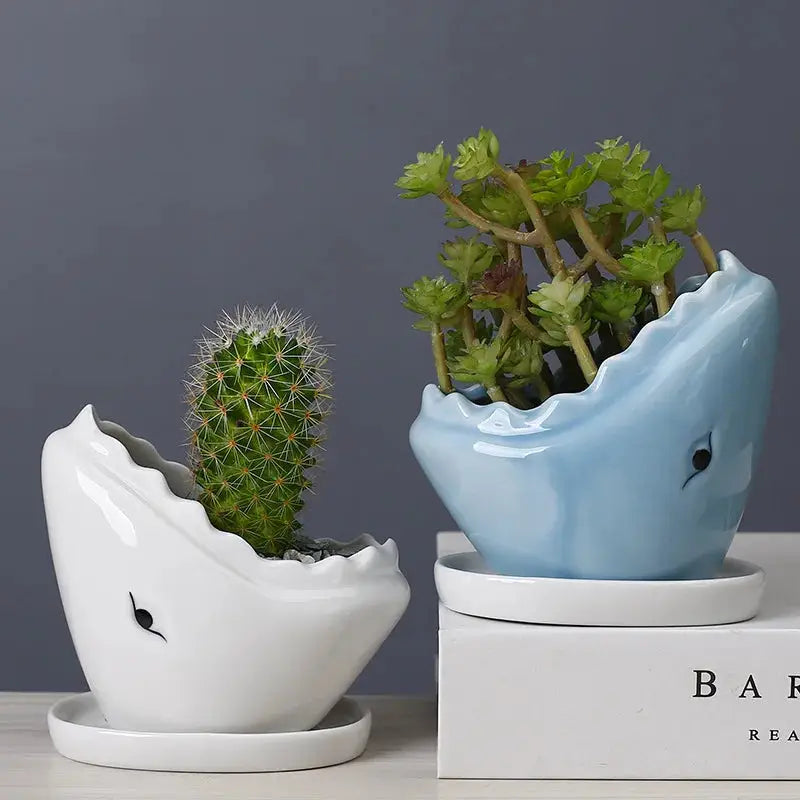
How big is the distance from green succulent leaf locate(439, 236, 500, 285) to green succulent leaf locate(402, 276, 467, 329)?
0.04ft

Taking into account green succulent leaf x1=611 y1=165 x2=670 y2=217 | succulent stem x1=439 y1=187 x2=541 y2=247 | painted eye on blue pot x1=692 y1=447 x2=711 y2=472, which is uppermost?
green succulent leaf x1=611 y1=165 x2=670 y2=217

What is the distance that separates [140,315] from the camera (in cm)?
230

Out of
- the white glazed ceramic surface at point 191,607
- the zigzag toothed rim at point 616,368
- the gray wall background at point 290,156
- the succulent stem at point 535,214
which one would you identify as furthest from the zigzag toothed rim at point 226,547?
the gray wall background at point 290,156

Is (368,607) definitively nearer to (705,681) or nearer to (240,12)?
(705,681)

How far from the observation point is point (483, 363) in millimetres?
850

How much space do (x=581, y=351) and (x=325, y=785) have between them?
0.31 metres

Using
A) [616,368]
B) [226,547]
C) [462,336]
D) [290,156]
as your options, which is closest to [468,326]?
[462,336]

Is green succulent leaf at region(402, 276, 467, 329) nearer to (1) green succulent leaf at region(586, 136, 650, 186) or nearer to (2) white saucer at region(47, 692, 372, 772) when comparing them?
(1) green succulent leaf at region(586, 136, 650, 186)

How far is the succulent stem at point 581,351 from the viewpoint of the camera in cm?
83

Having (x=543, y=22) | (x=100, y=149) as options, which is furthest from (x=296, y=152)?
(x=543, y=22)

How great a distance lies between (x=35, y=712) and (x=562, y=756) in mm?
407

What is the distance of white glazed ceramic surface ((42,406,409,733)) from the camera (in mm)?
812

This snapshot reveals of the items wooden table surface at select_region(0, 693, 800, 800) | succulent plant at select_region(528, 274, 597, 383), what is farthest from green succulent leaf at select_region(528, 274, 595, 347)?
wooden table surface at select_region(0, 693, 800, 800)

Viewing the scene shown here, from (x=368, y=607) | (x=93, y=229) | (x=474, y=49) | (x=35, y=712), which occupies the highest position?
(x=474, y=49)
